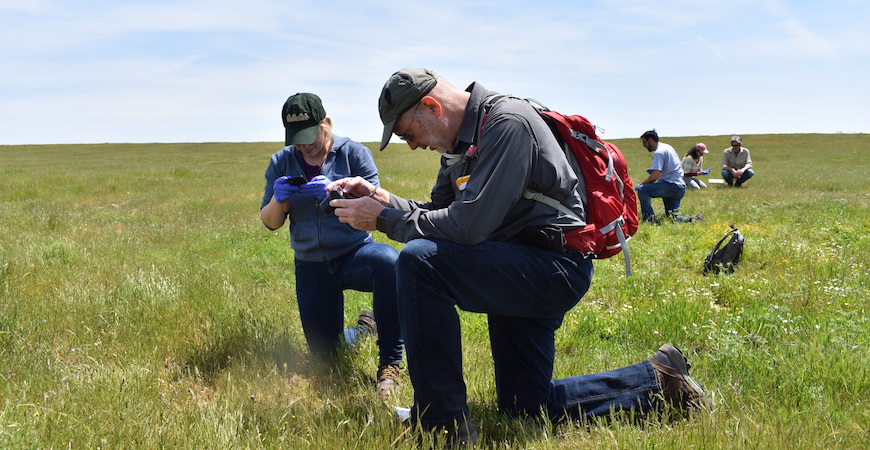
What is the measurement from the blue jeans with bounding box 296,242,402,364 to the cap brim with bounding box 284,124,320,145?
838 mm

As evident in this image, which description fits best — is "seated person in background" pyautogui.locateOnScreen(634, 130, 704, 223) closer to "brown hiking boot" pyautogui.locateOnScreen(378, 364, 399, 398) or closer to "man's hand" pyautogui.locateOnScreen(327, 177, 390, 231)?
"brown hiking boot" pyautogui.locateOnScreen(378, 364, 399, 398)

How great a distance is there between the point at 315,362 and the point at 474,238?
2.05 meters

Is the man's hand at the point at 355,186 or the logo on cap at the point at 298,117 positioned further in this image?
the logo on cap at the point at 298,117

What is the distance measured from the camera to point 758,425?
2.71 m

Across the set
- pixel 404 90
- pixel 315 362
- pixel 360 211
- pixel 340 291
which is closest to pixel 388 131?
pixel 404 90

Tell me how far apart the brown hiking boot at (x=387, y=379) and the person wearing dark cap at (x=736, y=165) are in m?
17.9

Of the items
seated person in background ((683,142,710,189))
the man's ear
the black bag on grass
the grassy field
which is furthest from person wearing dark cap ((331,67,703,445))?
seated person in background ((683,142,710,189))

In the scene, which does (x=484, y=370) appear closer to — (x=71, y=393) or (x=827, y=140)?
(x=71, y=393)

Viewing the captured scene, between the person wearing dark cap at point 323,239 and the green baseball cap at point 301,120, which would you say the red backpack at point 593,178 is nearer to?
the person wearing dark cap at point 323,239

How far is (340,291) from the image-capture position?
178 inches

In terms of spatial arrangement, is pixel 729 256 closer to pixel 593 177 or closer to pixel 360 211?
pixel 593 177

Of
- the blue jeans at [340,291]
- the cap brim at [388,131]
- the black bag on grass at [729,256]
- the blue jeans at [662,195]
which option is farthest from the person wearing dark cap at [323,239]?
the blue jeans at [662,195]

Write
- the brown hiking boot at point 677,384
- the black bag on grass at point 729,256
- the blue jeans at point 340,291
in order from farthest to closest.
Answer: the black bag on grass at point 729,256 < the blue jeans at point 340,291 < the brown hiking boot at point 677,384

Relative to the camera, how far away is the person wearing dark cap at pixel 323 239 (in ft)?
13.6
